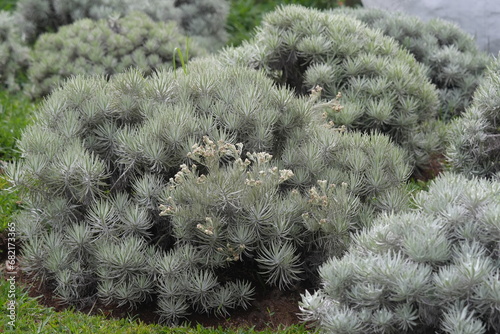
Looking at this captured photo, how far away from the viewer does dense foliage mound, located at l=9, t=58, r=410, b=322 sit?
12.2ft

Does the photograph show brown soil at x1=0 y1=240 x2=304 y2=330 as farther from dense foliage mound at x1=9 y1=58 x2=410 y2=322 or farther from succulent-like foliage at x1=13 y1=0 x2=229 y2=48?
succulent-like foliage at x1=13 y1=0 x2=229 y2=48

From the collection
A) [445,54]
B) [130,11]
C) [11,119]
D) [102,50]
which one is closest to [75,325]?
[11,119]

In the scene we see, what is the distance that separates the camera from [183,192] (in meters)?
3.69

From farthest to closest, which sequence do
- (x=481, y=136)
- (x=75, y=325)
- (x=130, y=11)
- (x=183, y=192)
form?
(x=130, y=11)
(x=481, y=136)
(x=183, y=192)
(x=75, y=325)

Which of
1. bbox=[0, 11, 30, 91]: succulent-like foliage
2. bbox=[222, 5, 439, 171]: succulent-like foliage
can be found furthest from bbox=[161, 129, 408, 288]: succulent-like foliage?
bbox=[0, 11, 30, 91]: succulent-like foliage

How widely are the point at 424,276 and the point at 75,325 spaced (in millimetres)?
1891

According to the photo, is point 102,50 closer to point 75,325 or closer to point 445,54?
point 445,54

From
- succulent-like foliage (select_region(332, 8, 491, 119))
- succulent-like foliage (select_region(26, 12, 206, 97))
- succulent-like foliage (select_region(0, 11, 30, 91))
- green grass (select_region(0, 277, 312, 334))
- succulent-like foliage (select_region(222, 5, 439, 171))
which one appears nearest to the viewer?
green grass (select_region(0, 277, 312, 334))

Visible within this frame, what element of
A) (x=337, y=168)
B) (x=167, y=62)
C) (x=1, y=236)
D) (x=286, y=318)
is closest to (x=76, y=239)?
(x=1, y=236)

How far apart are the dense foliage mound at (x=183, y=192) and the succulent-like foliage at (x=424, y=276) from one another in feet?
2.49

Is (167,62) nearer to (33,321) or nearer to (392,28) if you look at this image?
(392,28)

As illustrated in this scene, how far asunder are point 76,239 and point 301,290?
1.37 m

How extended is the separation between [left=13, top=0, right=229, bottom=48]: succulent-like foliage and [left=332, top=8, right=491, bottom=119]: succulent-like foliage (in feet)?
8.73

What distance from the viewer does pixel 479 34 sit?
24.9ft
